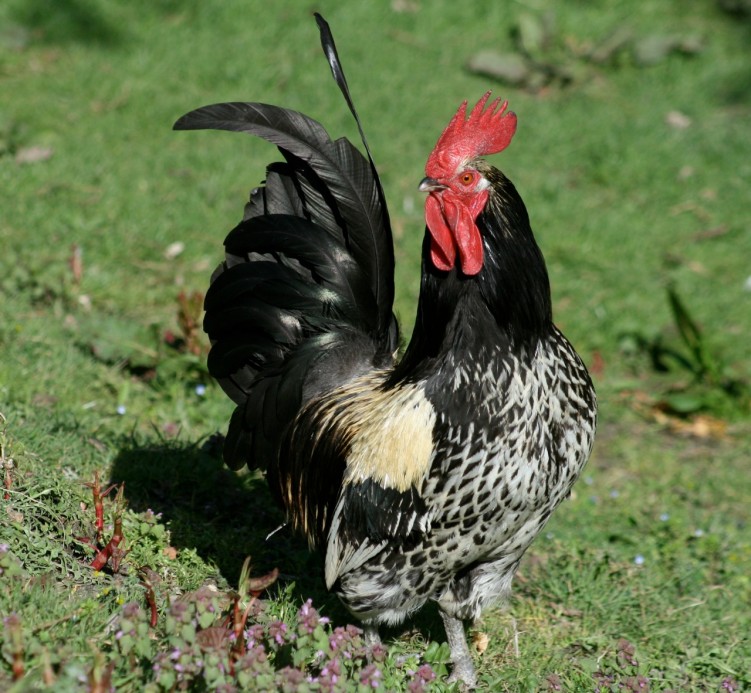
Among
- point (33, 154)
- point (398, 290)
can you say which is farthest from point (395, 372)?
point (33, 154)

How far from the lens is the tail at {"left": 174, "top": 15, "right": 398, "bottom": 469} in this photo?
347 centimetres

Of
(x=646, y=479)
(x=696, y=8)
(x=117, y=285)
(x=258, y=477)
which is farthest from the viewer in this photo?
(x=696, y=8)

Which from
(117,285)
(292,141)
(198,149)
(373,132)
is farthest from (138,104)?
(292,141)

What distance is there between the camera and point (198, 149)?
7160 millimetres

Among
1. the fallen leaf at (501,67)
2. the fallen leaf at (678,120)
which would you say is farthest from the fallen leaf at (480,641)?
the fallen leaf at (501,67)

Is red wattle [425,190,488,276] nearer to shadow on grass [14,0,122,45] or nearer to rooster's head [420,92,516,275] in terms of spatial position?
rooster's head [420,92,516,275]

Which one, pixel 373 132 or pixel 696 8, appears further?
pixel 696 8

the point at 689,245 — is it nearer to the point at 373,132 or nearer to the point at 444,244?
the point at 373,132

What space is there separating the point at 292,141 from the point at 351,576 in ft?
4.72

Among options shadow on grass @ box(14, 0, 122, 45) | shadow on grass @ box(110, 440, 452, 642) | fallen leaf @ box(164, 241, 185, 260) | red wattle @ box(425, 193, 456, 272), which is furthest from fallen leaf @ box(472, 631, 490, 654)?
shadow on grass @ box(14, 0, 122, 45)

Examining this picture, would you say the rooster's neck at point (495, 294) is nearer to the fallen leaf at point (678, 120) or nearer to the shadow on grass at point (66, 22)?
the fallen leaf at point (678, 120)

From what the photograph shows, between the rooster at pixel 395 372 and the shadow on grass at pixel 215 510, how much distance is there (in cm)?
38

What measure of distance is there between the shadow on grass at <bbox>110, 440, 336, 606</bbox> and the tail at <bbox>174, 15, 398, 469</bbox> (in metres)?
0.41

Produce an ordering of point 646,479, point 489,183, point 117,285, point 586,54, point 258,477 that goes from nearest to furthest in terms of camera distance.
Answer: point 489,183, point 258,477, point 646,479, point 117,285, point 586,54
